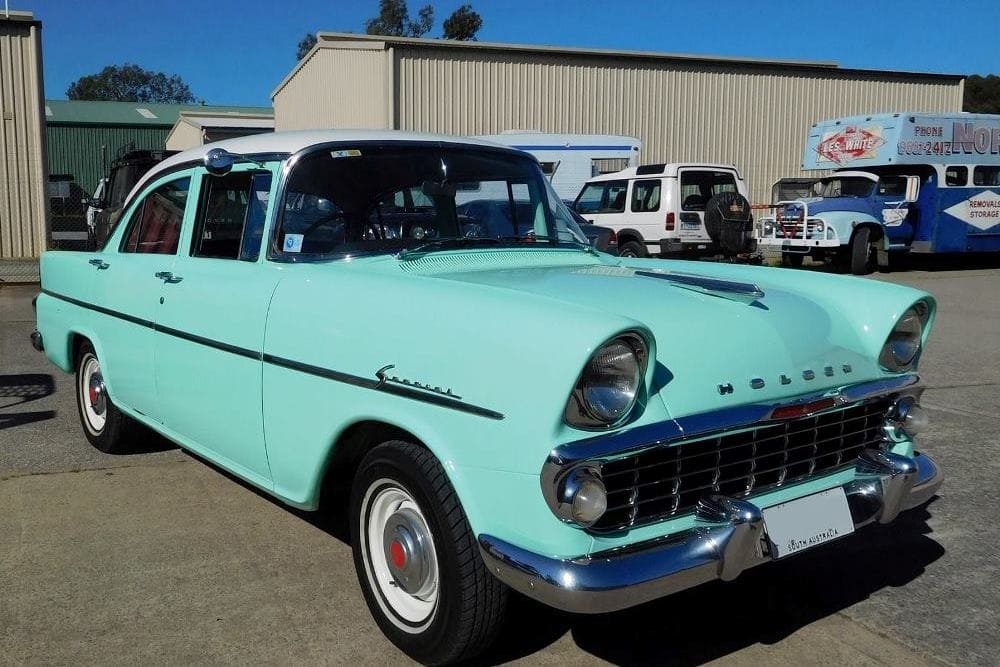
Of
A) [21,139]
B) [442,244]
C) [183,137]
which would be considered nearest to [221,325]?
[442,244]

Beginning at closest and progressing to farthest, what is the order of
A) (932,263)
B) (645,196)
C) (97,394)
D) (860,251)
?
(97,394), (645,196), (860,251), (932,263)

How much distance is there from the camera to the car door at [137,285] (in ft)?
13.5

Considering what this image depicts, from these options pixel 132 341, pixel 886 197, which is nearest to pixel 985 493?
pixel 132 341

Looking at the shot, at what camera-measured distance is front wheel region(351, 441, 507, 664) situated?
253 cm

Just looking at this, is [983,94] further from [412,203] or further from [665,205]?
[412,203]

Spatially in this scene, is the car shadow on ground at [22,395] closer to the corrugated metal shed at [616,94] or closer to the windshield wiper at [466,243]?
the windshield wiper at [466,243]

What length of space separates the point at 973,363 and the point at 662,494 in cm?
646

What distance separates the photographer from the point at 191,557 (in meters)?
3.60

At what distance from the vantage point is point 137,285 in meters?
4.22

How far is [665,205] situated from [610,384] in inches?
521

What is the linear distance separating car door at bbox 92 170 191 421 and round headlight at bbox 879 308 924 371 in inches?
116

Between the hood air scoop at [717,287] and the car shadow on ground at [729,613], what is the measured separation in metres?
1.10

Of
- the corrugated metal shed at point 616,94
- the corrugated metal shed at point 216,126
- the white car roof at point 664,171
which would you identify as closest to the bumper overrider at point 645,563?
the white car roof at point 664,171

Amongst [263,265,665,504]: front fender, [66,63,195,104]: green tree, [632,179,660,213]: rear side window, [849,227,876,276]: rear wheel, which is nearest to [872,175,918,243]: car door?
[849,227,876,276]: rear wheel
